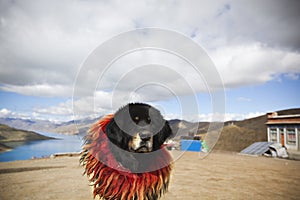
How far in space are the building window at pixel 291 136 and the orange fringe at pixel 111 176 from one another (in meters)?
24.3

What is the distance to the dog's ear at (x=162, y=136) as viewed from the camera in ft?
12.6

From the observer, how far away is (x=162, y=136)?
157 inches

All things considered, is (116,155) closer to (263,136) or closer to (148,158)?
(148,158)

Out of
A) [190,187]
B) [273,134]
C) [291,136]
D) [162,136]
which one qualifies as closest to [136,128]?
[162,136]

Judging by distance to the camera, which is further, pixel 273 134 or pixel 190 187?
pixel 273 134

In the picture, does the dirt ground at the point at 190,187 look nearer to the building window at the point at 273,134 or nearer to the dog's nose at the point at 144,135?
the dog's nose at the point at 144,135

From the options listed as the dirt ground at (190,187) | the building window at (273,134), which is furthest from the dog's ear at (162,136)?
the building window at (273,134)

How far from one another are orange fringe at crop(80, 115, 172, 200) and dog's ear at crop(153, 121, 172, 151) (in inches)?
6.5

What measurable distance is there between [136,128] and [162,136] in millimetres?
683

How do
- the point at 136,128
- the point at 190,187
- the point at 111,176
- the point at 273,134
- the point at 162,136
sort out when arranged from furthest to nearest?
the point at 273,134, the point at 190,187, the point at 162,136, the point at 111,176, the point at 136,128

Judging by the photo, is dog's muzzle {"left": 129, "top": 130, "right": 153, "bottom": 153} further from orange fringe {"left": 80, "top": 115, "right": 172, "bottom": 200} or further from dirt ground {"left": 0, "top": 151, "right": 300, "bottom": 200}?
dirt ground {"left": 0, "top": 151, "right": 300, "bottom": 200}

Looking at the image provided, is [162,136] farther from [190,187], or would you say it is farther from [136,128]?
[190,187]

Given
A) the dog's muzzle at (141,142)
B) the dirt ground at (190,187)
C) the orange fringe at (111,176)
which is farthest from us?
the dirt ground at (190,187)

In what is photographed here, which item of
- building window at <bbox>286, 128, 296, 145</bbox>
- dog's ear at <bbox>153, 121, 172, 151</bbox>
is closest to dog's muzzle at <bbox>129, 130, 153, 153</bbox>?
dog's ear at <bbox>153, 121, 172, 151</bbox>
